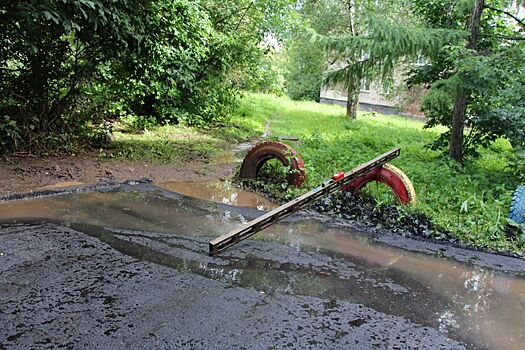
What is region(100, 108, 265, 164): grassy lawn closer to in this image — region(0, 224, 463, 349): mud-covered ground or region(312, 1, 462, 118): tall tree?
region(312, 1, 462, 118): tall tree

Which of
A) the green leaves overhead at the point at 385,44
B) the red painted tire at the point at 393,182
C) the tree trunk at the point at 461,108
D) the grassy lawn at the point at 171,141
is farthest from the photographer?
the grassy lawn at the point at 171,141

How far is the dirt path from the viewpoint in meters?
6.63

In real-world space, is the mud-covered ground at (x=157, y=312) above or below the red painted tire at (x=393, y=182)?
below

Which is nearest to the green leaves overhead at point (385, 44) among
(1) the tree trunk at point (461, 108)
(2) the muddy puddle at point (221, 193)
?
(1) the tree trunk at point (461, 108)

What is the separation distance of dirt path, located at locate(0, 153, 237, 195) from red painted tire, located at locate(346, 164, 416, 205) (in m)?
2.88

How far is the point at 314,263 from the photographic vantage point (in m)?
4.58

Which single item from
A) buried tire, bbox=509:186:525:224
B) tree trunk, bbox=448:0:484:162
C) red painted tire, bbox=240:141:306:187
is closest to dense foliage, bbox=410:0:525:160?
tree trunk, bbox=448:0:484:162

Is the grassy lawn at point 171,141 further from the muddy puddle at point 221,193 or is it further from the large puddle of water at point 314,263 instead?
the large puddle of water at point 314,263

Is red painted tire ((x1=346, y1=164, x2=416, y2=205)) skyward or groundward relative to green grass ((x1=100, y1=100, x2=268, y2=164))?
skyward

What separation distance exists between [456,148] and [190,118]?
8.60 metres

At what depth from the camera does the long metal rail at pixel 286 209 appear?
450 centimetres

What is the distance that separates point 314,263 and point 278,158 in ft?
10.3

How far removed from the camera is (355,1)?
21406 millimetres

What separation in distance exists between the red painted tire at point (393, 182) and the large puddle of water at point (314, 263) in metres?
1.09
